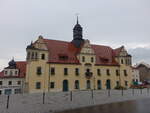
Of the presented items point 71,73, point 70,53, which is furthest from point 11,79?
point 70,53

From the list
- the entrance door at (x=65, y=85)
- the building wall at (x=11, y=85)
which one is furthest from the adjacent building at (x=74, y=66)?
the building wall at (x=11, y=85)

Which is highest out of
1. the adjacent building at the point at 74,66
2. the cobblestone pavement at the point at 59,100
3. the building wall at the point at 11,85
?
the adjacent building at the point at 74,66

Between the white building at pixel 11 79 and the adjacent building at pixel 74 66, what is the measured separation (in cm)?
608

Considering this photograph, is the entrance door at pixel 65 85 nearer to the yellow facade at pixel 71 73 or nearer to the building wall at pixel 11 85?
the yellow facade at pixel 71 73

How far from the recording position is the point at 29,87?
2723cm

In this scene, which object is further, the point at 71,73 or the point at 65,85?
the point at 71,73

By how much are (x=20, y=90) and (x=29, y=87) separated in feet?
27.5

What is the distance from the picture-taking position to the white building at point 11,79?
1274 inches

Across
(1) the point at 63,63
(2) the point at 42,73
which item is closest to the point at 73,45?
(1) the point at 63,63

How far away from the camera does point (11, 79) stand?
33.1m

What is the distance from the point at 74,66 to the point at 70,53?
3.54m

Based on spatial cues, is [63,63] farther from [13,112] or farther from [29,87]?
[13,112]

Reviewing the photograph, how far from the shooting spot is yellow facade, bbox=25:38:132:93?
92.6ft

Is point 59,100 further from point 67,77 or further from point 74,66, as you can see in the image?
point 74,66
